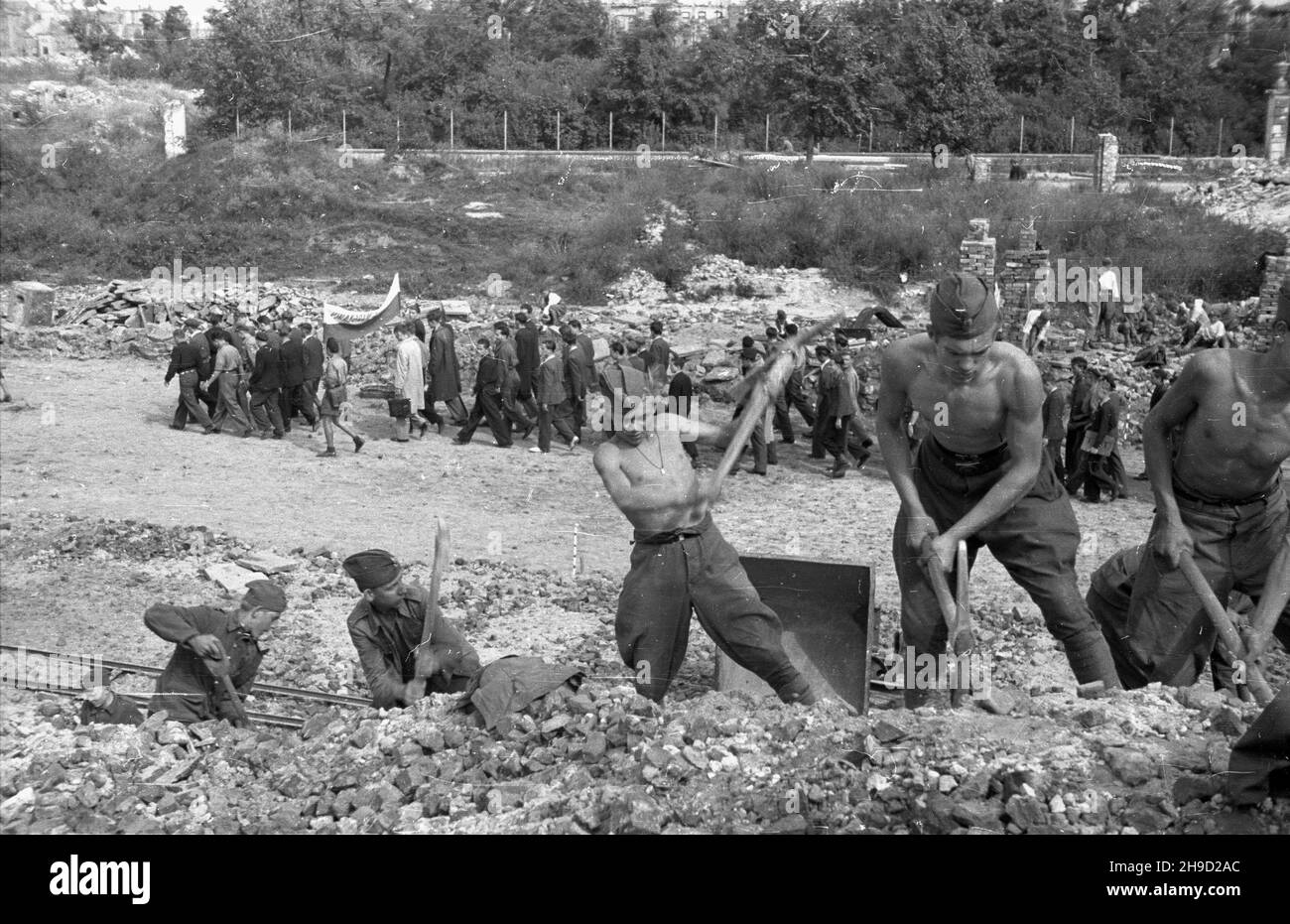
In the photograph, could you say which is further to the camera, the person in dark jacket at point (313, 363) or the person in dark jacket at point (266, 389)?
the person in dark jacket at point (313, 363)

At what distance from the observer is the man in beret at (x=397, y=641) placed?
6.19 metres

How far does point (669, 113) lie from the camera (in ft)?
130

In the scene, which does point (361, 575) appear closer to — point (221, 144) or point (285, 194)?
point (285, 194)

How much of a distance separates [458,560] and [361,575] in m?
4.99

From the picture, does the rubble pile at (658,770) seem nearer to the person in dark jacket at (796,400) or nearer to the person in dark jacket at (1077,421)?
the person in dark jacket at (1077,421)

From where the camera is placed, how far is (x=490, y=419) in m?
16.0

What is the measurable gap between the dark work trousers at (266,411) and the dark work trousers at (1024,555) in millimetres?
11706

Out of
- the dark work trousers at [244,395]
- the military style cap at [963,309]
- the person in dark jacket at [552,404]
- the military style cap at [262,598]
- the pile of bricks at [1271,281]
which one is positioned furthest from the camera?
the pile of bricks at [1271,281]

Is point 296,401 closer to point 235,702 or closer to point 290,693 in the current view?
point 290,693

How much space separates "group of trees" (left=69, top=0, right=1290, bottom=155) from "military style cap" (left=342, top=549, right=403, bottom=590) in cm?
2855

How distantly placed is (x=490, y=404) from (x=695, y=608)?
10.2 m

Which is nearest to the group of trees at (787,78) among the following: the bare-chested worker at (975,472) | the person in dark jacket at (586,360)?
the person in dark jacket at (586,360)

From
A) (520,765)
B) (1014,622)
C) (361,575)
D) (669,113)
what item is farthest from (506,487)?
(669,113)

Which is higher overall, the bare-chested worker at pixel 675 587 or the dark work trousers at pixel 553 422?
the bare-chested worker at pixel 675 587
